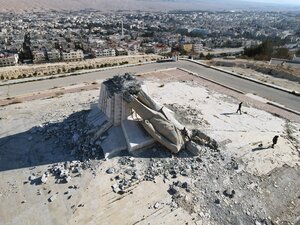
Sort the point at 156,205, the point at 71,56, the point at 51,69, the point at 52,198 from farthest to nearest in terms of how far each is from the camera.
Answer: the point at 71,56, the point at 51,69, the point at 52,198, the point at 156,205

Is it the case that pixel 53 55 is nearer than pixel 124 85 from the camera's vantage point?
No

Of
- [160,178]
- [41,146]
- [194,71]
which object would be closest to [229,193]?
[160,178]

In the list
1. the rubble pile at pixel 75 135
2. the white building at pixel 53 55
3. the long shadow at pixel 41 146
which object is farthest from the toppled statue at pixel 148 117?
the white building at pixel 53 55

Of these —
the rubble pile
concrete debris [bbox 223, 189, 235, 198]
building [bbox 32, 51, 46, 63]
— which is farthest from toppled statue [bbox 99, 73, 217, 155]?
building [bbox 32, 51, 46, 63]

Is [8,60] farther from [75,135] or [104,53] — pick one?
[75,135]

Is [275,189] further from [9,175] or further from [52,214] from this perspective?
[9,175]

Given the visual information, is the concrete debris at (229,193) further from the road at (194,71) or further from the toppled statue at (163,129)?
the road at (194,71)
